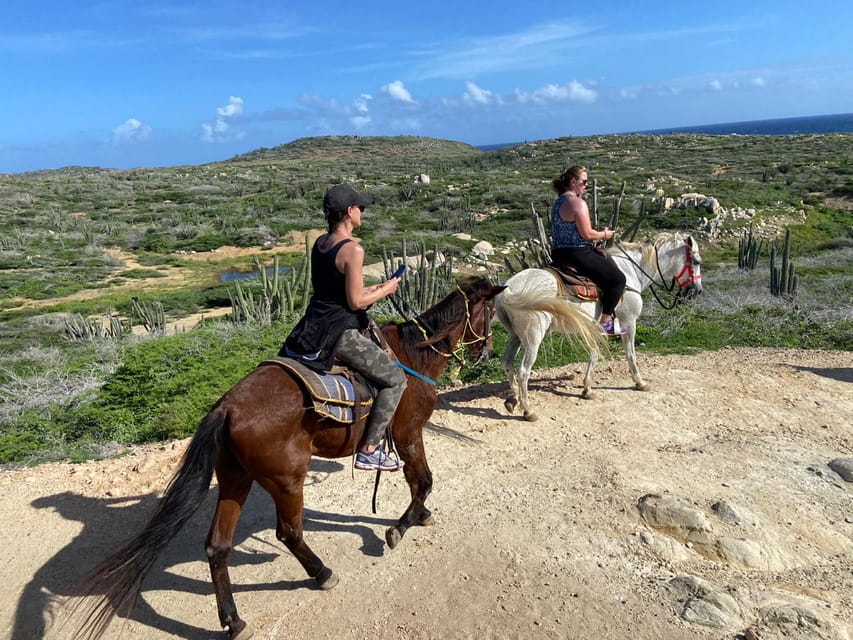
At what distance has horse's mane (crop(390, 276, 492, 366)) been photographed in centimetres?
486

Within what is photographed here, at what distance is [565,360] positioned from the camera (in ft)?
31.9

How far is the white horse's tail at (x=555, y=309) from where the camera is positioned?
5.92 m

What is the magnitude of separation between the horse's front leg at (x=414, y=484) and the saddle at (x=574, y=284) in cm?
331

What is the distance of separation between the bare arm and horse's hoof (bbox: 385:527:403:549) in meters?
2.06

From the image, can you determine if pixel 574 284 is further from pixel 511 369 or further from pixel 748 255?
pixel 748 255

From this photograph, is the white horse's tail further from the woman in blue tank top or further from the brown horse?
the brown horse

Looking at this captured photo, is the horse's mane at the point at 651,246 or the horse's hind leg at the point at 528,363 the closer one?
the horse's hind leg at the point at 528,363

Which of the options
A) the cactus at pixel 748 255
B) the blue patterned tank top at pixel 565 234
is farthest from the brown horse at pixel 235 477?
the cactus at pixel 748 255

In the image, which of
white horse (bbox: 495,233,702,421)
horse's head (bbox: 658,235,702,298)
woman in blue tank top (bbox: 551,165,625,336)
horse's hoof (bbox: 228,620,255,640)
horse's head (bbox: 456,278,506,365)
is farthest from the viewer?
horse's head (bbox: 658,235,702,298)

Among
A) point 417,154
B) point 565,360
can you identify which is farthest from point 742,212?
point 417,154

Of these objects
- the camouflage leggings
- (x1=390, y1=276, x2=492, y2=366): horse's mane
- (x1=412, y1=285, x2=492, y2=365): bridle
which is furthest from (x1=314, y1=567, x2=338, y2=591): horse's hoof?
(x1=412, y1=285, x2=492, y2=365): bridle

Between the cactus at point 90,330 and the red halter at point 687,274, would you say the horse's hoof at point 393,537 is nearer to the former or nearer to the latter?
the red halter at point 687,274

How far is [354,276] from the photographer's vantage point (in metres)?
3.93

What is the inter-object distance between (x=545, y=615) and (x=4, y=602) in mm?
4092
